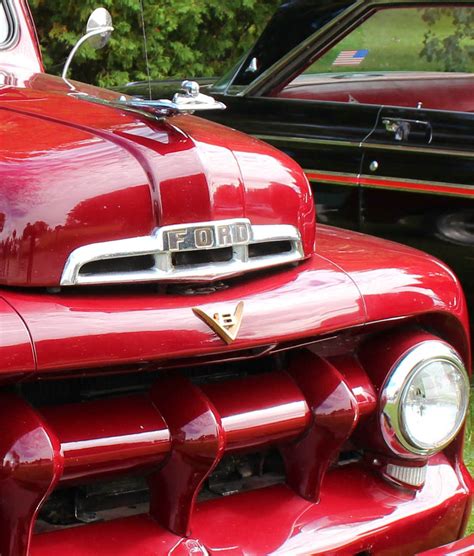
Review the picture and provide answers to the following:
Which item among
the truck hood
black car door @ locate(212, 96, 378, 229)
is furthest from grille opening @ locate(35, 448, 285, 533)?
black car door @ locate(212, 96, 378, 229)

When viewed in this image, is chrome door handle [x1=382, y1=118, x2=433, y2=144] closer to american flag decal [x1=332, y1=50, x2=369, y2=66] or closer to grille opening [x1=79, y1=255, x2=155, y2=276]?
american flag decal [x1=332, y1=50, x2=369, y2=66]

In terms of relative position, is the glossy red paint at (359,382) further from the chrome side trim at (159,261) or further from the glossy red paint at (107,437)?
the glossy red paint at (107,437)

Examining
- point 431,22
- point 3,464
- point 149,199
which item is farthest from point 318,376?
point 431,22

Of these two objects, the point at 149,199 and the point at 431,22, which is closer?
the point at 149,199

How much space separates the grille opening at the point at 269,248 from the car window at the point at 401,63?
104 inches

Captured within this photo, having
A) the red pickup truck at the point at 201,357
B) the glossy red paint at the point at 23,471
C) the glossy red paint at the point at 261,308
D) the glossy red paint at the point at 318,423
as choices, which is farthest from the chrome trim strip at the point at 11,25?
the glossy red paint at the point at 23,471

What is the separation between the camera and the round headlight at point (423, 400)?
2400 mm

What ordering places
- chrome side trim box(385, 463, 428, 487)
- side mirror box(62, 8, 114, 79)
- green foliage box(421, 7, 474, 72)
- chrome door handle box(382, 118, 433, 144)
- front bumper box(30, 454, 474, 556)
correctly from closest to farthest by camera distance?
front bumper box(30, 454, 474, 556)
chrome side trim box(385, 463, 428, 487)
side mirror box(62, 8, 114, 79)
chrome door handle box(382, 118, 433, 144)
green foliage box(421, 7, 474, 72)

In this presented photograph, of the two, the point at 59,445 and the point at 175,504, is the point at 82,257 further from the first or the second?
the point at 175,504

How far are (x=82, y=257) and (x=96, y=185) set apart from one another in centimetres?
15

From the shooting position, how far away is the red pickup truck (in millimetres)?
2039

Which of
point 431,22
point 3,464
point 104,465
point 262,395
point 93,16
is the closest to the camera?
point 3,464

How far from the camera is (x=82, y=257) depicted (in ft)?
6.81

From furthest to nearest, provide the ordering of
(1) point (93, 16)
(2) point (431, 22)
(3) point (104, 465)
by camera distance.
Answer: (2) point (431, 22) → (1) point (93, 16) → (3) point (104, 465)
